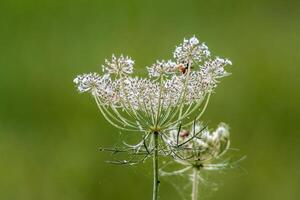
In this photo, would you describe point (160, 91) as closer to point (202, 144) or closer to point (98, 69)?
point (202, 144)

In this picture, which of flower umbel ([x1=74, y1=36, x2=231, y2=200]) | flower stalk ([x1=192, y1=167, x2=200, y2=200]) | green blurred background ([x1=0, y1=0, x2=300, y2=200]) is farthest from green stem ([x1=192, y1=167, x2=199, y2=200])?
green blurred background ([x1=0, y1=0, x2=300, y2=200])

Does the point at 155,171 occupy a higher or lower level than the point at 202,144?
lower

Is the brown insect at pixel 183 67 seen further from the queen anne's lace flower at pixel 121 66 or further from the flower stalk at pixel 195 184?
the flower stalk at pixel 195 184

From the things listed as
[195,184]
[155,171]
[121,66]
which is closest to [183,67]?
[121,66]
